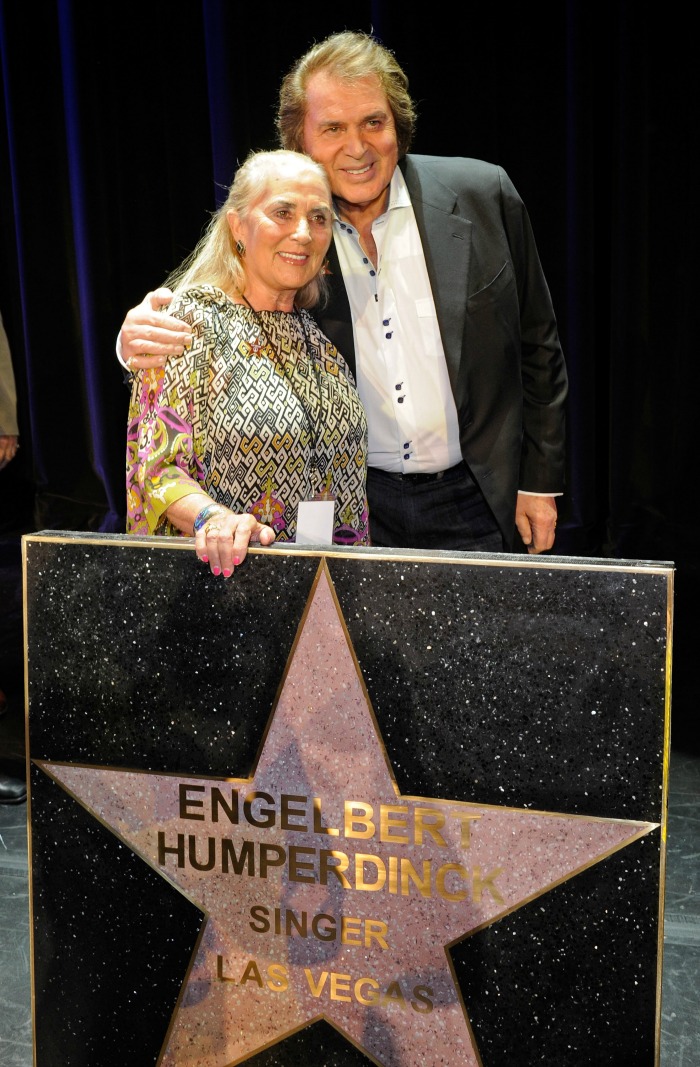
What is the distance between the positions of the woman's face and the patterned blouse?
2.9 inches

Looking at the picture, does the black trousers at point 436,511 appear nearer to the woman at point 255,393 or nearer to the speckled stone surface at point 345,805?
the woman at point 255,393

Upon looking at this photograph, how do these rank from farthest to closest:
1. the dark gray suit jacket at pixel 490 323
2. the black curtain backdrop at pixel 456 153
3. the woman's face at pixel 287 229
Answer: the black curtain backdrop at pixel 456 153 < the dark gray suit jacket at pixel 490 323 < the woman's face at pixel 287 229

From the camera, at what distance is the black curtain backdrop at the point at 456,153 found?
4.22 metres

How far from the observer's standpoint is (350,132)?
1868mm

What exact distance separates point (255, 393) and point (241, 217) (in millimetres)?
278

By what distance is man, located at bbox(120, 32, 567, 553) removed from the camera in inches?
75.0

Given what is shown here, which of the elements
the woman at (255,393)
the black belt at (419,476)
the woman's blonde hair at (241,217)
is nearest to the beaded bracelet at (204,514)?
the woman at (255,393)

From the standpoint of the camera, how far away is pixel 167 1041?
4.54ft

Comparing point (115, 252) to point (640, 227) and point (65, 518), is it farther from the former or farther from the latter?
point (640, 227)

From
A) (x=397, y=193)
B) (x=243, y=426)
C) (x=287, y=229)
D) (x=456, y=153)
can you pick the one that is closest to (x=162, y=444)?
(x=243, y=426)

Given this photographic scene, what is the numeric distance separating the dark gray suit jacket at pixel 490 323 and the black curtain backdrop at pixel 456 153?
1684mm

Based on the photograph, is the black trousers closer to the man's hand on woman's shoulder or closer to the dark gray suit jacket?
the dark gray suit jacket

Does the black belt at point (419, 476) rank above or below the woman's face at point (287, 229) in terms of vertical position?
below

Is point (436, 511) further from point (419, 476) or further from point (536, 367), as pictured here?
point (536, 367)
